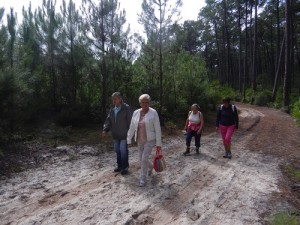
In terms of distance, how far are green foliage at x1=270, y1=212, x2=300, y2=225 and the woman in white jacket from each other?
2.49m

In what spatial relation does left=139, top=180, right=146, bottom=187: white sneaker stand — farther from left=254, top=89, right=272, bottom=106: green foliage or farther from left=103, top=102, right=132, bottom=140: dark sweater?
left=254, top=89, right=272, bottom=106: green foliage

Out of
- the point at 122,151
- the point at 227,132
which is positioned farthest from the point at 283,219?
the point at 227,132

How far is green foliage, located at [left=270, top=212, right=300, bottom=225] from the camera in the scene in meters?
4.82

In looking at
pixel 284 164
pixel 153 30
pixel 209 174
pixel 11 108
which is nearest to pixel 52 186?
pixel 209 174

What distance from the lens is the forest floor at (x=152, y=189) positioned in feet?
16.8

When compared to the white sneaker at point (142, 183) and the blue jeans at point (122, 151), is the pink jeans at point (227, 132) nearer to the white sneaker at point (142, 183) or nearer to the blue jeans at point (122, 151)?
the blue jeans at point (122, 151)

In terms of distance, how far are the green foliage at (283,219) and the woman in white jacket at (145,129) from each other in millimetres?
2487

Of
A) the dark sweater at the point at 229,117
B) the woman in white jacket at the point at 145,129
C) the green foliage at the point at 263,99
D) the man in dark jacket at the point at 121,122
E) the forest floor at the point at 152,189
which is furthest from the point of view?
the green foliage at the point at 263,99

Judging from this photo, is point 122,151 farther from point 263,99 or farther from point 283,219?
point 263,99

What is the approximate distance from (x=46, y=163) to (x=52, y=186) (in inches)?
89.2

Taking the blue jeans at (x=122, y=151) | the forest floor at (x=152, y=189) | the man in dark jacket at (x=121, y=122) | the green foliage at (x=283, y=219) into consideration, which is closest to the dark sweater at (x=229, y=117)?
the forest floor at (x=152, y=189)

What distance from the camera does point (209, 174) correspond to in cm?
752

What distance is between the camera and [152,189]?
21.0ft

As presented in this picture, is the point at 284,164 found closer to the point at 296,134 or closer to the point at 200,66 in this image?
the point at 296,134
